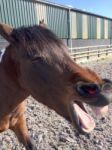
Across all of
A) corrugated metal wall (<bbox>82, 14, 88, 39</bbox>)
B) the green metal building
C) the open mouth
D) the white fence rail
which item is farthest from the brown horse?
corrugated metal wall (<bbox>82, 14, 88, 39</bbox>)

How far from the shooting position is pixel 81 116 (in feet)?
7.45

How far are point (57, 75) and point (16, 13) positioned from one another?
10.5 meters

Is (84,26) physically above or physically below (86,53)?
above

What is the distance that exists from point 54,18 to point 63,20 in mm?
1169

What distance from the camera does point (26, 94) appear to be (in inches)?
113

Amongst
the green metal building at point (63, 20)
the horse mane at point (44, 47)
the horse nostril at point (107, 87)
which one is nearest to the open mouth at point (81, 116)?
the horse nostril at point (107, 87)

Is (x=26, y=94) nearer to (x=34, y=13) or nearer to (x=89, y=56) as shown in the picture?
(x=34, y=13)

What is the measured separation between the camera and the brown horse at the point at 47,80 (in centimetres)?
207

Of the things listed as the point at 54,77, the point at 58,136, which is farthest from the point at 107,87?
the point at 58,136

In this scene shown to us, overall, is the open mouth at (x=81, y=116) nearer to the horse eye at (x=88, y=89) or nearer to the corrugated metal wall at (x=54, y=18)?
the horse eye at (x=88, y=89)

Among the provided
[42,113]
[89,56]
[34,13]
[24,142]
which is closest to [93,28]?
[89,56]

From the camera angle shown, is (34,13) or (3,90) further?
(34,13)

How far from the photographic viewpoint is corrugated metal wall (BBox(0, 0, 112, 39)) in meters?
12.1

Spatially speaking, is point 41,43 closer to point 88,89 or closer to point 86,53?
point 88,89
